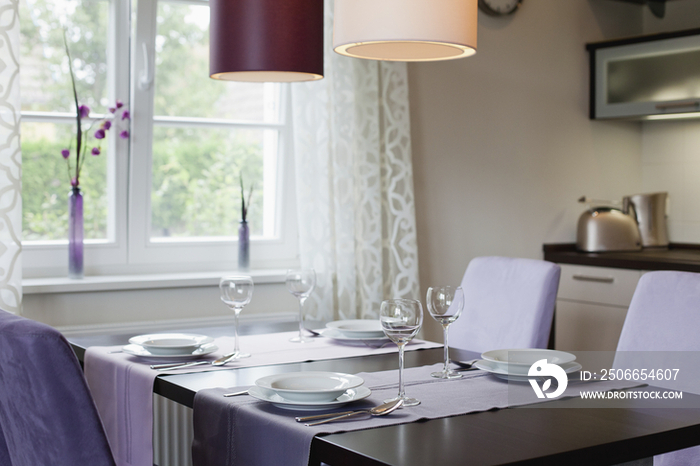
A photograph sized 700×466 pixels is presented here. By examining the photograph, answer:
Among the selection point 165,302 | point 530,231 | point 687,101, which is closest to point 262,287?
point 165,302

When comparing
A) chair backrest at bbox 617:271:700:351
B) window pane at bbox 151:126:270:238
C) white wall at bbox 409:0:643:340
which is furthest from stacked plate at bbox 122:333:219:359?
white wall at bbox 409:0:643:340

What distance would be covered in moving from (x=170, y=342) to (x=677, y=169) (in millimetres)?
2992

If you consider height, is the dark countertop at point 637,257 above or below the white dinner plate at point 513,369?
above

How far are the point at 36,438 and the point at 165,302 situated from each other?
1.65 m

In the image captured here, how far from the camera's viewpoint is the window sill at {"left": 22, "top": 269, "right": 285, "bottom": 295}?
102 inches

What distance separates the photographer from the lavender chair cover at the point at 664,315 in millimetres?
1706

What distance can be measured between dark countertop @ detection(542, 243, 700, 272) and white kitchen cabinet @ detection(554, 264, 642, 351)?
3 centimetres

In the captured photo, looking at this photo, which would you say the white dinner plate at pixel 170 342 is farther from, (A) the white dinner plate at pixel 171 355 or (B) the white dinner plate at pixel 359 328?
(B) the white dinner plate at pixel 359 328

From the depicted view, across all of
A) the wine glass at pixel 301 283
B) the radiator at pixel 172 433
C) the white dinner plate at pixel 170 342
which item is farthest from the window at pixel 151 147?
the wine glass at pixel 301 283

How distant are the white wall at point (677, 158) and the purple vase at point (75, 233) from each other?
9.42ft

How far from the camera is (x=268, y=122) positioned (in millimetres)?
3162

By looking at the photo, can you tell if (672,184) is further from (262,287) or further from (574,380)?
(574,380)

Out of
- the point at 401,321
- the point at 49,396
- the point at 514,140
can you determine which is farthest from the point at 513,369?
the point at 514,140

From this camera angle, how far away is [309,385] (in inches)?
55.8
